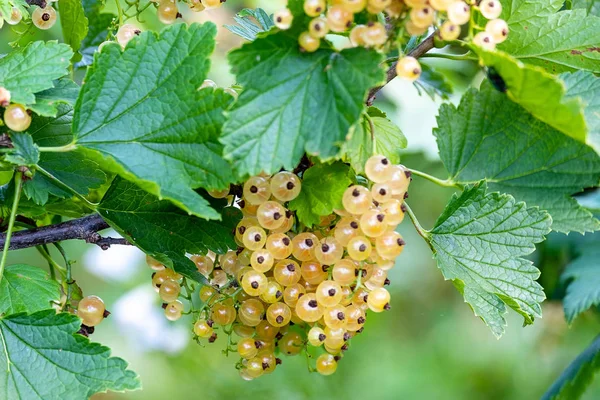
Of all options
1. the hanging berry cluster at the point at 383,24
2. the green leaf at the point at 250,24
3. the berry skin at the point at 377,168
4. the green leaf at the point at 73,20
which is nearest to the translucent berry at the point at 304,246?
the berry skin at the point at 377,168

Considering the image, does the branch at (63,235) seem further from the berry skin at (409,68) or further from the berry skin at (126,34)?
the berry skin at (409,68)

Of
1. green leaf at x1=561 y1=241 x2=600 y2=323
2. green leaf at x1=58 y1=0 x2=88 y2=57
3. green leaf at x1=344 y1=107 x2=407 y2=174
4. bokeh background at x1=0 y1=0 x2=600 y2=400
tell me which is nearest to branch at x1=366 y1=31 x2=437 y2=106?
green leaf at x1=344 y1=107 x2=407 y2=174

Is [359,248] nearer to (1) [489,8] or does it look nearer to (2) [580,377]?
(1) [489,8]

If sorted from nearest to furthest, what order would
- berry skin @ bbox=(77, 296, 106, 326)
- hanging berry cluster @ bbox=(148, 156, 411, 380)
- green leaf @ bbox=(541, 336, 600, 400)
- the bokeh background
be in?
hanging berry cluster @ bbox=(148, 156, 411, 380), berry skin @ bbox=(77, 296, 106, 326), green leaf @ bbox=(541, 336, 600, 400), the bokeh background

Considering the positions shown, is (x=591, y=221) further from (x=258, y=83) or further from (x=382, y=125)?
(x=258, y=83)

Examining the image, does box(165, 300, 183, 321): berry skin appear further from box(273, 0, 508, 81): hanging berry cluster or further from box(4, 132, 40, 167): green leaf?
box(273, 0, 508, 81): hanging berry cluster

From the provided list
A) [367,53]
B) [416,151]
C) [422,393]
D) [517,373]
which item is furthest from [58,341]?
[517,373]
